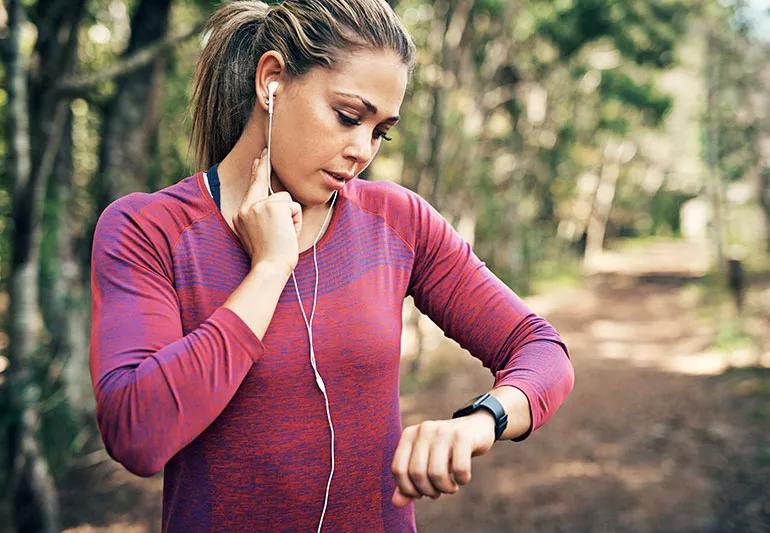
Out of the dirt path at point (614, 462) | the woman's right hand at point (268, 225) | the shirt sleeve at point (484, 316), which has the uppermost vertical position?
the woman's right hand at point (268, 225)

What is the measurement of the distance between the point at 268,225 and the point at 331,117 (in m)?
0.24

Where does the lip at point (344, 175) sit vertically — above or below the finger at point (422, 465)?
above

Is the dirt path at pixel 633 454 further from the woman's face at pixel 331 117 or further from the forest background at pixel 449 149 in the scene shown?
the woman's face at pixel 331 117

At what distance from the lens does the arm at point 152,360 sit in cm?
114

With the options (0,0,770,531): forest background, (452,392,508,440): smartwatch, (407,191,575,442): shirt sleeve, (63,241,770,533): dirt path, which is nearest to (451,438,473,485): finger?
(452,392,508,440): smartwatch

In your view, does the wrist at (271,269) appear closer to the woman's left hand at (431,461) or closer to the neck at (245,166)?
the neck at (245,166)

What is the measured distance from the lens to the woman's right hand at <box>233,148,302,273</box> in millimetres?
1315

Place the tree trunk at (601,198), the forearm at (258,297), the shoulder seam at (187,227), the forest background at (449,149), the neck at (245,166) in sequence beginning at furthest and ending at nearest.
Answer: the tree trunk at (601,198) → the forest background at (449,149) → the neck at (245,166) → the shoulder seam at (187,227) → the forearm at (258,297)

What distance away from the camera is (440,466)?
111 cm

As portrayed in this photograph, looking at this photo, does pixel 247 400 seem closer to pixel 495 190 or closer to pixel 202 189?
pixel 202 189

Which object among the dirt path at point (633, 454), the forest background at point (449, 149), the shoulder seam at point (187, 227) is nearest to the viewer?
the shoulder seam at point (187, 227)

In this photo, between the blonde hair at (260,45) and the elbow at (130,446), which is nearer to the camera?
the elbow at (130,446)

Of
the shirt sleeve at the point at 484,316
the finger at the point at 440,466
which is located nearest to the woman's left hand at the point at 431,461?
the finger at the point at 440,466

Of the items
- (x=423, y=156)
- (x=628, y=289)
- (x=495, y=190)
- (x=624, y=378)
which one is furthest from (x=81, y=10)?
(x=628, y=289)
